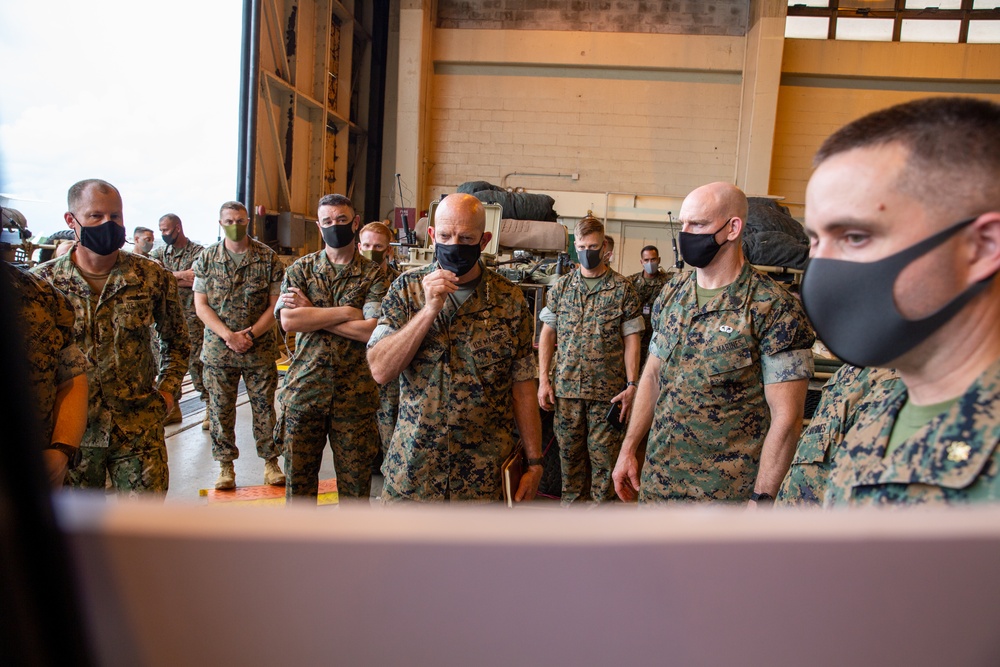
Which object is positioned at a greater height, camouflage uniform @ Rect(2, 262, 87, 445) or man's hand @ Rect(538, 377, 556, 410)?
camouflage uniform @ Rect(2, 262, 87, 445)

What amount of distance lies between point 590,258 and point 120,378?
9.29 ft

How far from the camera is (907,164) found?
0.91m

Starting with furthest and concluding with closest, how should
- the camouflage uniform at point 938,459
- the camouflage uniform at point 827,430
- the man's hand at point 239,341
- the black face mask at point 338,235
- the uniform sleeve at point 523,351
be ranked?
1. the man's hand at point 239,341
2. the black face mask at point 338,235
3. the uniform sleeve at point 523,351
4. the camouflage uniform at point 827,430
5. the camouflage uniform at point 938,459

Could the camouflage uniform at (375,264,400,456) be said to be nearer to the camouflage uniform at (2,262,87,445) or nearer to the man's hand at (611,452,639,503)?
the man's hand at (611,452,639,503)

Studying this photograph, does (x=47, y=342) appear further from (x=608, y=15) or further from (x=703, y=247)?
(x=608, y=15)

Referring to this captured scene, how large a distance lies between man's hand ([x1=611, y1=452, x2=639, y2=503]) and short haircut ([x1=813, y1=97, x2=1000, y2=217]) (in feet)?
5.53

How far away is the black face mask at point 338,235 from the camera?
3537 millimetres

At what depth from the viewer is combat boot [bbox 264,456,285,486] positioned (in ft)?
14.9

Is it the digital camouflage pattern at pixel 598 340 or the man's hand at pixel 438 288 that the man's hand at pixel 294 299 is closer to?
the man's hand at pixel 438 288

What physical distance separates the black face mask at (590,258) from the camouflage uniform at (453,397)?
1938mm

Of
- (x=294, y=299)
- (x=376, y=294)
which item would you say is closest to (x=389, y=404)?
(x=376, y=294)

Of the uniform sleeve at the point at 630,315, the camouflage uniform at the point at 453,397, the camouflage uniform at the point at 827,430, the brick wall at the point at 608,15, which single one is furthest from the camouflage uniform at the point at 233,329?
the brick wall at the point at 608,15

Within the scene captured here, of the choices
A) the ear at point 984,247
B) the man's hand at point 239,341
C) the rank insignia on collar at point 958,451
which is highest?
the ear at point 984,247

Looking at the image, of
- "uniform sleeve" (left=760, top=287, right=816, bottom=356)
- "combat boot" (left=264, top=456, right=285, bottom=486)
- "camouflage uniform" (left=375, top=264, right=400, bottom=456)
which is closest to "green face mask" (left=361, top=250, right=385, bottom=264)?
"camouflage uniform" (left=375, top=264, right=400, bottom=456)
